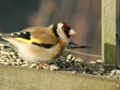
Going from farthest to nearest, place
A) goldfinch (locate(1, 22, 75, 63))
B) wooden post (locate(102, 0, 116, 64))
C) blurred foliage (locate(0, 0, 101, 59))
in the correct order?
blurred foliage (locate(0, 0, 101, 59)) < wooden post (locate(102, 0, 116, 64)) < goldfinch (locate(1, 22, 75, 63))

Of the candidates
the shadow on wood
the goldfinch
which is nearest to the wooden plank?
the goldfinch

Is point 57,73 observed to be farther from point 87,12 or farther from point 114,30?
point 87,12

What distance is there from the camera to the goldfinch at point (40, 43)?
384 centimetres

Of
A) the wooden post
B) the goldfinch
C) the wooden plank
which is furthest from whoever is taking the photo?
the wooden post

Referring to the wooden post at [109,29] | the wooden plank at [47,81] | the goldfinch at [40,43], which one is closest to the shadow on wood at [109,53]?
the wooden post at [109,29]

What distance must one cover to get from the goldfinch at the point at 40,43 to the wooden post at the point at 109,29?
1.01ft

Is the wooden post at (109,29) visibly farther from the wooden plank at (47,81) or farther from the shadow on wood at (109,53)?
the wooden plank at (47,81)

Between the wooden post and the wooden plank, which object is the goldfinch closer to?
A: the wooden plank

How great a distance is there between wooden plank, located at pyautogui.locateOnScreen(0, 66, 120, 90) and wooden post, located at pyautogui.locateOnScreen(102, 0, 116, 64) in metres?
0.53

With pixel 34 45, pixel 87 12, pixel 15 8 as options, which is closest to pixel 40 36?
pixel 34 45

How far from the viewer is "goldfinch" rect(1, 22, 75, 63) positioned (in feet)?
12.6

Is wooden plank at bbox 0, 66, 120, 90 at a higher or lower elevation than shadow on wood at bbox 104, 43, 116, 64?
lower

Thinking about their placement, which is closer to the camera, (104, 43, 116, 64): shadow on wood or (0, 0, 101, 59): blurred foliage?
(104, 43, 116, 64): shadow on wood

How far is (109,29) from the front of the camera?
4070 millimetres
